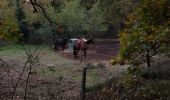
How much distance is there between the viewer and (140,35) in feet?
15.0

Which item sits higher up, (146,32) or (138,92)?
(146,32)

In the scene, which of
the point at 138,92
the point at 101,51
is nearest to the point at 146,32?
the point at 138,92

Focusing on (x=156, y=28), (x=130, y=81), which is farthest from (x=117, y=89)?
(x=156, y=28)

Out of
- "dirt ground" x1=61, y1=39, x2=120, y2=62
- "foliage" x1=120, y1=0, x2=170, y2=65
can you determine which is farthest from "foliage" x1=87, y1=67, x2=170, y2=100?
"dirt ground" x1=61, y1=39, x2=120, y2=62

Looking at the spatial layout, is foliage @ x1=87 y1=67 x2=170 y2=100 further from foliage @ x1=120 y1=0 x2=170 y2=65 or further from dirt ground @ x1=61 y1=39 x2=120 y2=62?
dirt ground @ x1=61 y1=39 x2=120 y2=62

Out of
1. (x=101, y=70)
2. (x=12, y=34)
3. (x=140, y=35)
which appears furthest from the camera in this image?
(x=101, y=70)

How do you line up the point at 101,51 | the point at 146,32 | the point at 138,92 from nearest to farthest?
the point at 146,32 → the point at 138,92 → the point at 101,51

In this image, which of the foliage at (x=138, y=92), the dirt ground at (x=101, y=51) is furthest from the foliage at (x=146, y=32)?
the dirt ground at (x=101, y=51)

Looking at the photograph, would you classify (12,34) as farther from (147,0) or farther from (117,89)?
(117,89)

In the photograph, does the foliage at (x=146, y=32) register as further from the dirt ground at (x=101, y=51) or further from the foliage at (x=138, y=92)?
the dirt ground at (x=101, y=51)

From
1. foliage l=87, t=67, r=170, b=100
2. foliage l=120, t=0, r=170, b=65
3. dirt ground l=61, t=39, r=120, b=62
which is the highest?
foliage l=120, t=0, r=170, b=65

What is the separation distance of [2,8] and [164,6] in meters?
4.26

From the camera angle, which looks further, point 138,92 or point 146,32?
point 138,92

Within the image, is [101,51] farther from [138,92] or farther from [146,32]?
[146,32]
